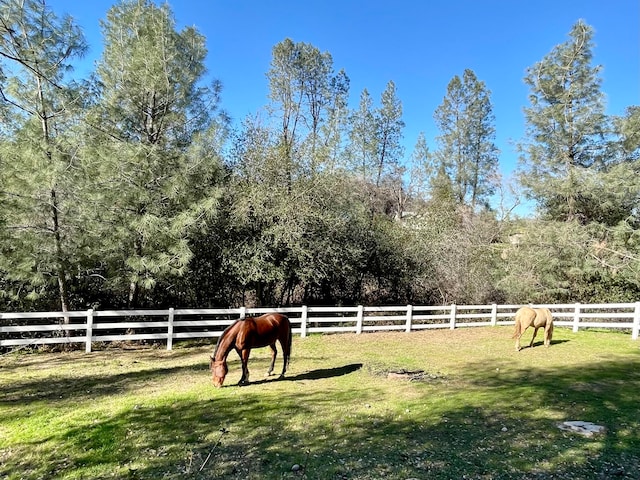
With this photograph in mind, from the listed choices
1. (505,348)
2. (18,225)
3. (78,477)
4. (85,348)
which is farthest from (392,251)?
(78,477)

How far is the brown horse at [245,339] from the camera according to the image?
601cm

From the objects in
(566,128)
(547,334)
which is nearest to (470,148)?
(566,128)

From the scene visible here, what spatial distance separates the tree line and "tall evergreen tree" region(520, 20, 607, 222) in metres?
0.05

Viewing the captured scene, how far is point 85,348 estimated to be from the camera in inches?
353

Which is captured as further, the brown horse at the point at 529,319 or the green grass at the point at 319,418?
the brown horse at the point at 529,319

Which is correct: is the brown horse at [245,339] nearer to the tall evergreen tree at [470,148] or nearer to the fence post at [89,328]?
the fence post at [89,328]

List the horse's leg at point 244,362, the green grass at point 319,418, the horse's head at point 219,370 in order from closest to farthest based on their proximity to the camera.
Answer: the green grass at point 319,418 < the horse's head at point 219,370 < the horse's leg at point 244,362

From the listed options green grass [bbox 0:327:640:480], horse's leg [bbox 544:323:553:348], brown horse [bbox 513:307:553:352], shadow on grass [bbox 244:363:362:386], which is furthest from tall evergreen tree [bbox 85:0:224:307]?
horse's leg [bbox 544:323:553:348]

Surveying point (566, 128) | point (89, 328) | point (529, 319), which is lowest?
point (89, 328)

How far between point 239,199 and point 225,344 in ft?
22.0

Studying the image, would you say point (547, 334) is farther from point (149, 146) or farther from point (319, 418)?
point (149, 146)

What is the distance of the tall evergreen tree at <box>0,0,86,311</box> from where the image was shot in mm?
8219

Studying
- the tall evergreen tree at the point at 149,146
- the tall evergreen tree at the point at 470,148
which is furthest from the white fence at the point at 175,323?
the tall evergreen tree at the point at 470,148

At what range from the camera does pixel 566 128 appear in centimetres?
1488
